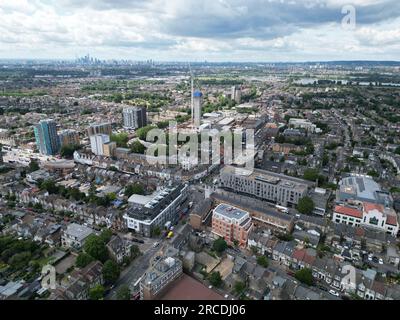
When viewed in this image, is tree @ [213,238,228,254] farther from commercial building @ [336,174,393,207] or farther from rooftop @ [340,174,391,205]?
rooftop @ [340,174,391,205]

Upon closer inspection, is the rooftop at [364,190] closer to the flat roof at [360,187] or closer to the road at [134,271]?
the flat roof at [360,187]

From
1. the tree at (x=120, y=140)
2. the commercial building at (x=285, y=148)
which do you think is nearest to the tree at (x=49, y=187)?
the tree at (x=120, y=140)

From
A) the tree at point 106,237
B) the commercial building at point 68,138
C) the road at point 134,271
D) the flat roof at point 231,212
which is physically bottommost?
the road at point 134,271

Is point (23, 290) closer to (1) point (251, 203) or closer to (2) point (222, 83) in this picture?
(1) point (251, 203)

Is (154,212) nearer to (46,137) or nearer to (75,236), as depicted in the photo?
(75,236)

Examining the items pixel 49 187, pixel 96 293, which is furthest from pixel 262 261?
pixel 49 187
